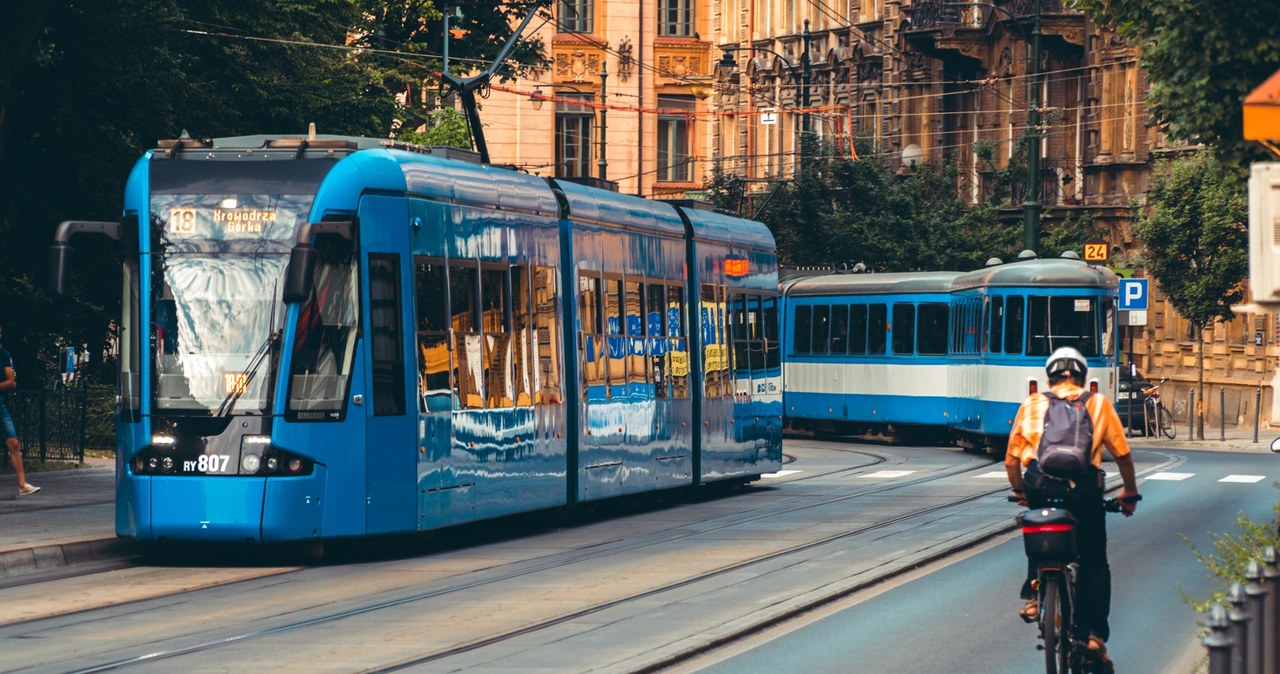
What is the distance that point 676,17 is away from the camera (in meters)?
74.0

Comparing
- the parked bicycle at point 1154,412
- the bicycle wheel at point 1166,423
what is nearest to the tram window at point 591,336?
the bicycle wheel at point 1166,423

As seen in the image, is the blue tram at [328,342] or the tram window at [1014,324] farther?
the tram window at [1014,324]

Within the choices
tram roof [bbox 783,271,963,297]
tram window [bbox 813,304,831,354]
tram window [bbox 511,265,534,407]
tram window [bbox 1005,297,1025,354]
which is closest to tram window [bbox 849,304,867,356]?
tram roof [bbox 783,271,963,297]

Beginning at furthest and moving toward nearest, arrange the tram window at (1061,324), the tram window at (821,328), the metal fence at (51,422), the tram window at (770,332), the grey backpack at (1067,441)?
the tram window at (821,328) → the tram window at (1061,324) → the metal fence at (51,422) → the tram window at (770,332) → the grey backpack at (1067,441)

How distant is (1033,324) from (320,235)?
19.4 m

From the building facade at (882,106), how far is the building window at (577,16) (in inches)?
2.8

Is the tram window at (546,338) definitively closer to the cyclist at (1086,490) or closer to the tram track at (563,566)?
the tram track at (563,566)

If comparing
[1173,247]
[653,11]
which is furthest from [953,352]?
[653,11]

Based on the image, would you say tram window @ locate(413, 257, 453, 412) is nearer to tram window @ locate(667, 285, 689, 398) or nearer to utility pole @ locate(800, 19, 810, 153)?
tram window @ locate(667, 285, 689, 398)

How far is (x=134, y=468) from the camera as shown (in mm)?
16453

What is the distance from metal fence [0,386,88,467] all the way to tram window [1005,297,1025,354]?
13935mm

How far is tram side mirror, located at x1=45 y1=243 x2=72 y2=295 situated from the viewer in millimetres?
16000

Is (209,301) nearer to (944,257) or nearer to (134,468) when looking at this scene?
(134,468)

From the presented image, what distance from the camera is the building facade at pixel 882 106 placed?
50719 millimetres
